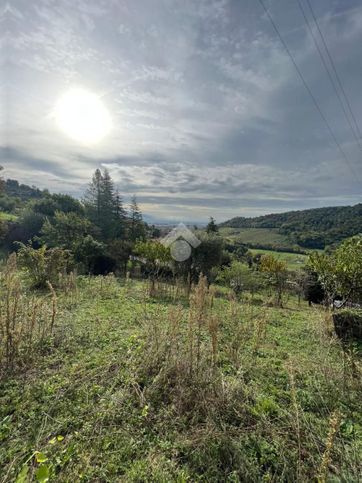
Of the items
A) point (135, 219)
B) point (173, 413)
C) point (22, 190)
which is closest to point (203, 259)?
point (173, 413)

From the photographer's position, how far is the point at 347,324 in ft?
17.1

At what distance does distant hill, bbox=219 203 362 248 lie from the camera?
142ft

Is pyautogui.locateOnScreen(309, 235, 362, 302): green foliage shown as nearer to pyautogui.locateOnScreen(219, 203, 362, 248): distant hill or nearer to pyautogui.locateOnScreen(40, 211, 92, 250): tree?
pyautogui.locateOnScreen(40, 211, 92, 250): tree

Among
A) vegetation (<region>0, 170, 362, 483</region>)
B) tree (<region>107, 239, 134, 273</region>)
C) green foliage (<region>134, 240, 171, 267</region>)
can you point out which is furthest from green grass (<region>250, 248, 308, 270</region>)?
tree (<region>107, 239, 134, 273</region>)

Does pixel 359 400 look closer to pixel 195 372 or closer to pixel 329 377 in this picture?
pixel 329 377

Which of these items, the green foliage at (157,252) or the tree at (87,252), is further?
the tree at (87,252)

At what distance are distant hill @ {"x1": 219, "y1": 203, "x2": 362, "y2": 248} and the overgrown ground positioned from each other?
39207 mm

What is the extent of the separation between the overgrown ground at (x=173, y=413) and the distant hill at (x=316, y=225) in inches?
1544

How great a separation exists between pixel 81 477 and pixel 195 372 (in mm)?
1462

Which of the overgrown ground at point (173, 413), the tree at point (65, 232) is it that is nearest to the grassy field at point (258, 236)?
the tree at point (65, 232)

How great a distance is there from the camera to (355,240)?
257 inches

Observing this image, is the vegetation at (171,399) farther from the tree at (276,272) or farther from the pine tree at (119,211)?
the pine tree at (119,211)

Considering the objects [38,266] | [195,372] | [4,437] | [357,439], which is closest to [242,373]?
[195,372]

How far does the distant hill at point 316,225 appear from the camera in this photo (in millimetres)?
43156
